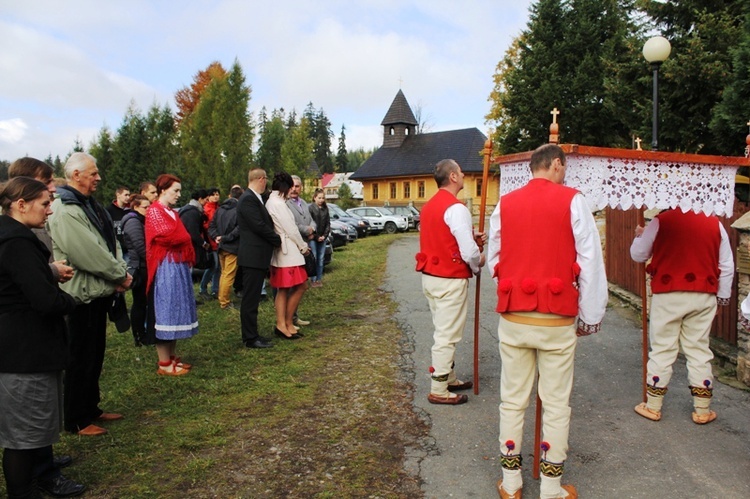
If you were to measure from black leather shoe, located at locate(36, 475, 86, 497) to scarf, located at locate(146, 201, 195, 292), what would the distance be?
2.30 meters

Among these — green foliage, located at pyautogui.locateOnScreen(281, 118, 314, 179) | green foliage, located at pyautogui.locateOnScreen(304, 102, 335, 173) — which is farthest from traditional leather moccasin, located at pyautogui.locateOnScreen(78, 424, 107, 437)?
green foliage, located at pyautogui.locateOnScreen(304, 102, 335, 173)

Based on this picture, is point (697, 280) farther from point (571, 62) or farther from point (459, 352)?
point (571, 62)

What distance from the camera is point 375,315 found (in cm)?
843

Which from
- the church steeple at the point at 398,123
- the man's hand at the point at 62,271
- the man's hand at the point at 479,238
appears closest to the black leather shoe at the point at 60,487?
the man's hand at the point at 62,271

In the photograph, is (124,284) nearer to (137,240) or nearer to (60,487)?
(60,487)

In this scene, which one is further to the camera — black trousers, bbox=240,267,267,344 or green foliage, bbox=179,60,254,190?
green foliage, bbox=179,60,254,190

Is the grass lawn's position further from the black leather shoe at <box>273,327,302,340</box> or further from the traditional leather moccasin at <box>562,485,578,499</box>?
the traditional leather moccasin at <box>562,485,578,499</box>

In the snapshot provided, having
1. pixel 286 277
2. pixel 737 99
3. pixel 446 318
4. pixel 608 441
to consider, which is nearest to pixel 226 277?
pixel 286 277

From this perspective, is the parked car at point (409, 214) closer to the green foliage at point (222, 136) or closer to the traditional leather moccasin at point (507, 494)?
the green foliage at point (222, 136)

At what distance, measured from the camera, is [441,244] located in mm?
4680

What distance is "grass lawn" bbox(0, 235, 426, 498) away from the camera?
3.52 metres

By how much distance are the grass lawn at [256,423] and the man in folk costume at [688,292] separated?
2.00 metres

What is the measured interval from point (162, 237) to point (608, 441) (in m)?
4.18

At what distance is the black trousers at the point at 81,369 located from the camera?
4.19 metres
